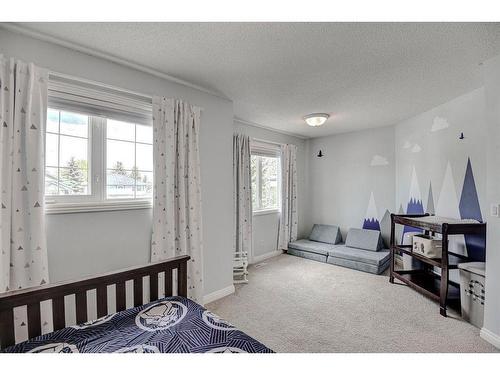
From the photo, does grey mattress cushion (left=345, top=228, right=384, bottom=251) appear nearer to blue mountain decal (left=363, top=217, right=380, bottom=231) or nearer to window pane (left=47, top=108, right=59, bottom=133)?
blue mountain decal (left=363, top=217, right=380, bottom=231)

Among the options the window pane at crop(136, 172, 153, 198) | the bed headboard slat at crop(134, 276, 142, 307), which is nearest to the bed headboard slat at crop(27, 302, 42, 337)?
the bed headboard slat at crop(134, 276, 142, 307)

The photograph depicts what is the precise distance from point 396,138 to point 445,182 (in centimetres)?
127

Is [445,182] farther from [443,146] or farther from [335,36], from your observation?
[335,36]

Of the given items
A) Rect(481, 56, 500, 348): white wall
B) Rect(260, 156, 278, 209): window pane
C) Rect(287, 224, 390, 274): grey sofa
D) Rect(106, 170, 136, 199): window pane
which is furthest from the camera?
Rect(260, 156, 278, 209): window pane

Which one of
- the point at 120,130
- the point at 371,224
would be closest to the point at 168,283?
the point at 120,130

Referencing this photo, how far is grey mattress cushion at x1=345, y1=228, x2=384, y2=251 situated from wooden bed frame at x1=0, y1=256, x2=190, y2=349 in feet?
11.1

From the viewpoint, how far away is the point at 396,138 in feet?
13.5

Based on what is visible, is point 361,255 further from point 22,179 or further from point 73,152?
point 22,179

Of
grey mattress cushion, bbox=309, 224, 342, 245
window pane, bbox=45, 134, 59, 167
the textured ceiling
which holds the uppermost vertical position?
the textured ceiling

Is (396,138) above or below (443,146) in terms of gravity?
above

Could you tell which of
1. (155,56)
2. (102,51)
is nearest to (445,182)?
(155,56)

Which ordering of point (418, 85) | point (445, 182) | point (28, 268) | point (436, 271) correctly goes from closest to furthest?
point (28, 268), point (418, 85), point (445, 182), point (436, 271)

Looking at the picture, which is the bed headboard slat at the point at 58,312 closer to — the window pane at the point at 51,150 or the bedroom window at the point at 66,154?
the bedroom window at the point at 66,154

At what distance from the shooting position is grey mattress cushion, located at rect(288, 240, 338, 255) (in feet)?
14.0
